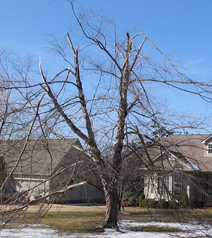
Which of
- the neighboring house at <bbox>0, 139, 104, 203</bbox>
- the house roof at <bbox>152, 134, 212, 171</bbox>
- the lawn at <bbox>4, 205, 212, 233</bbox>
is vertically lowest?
the lawn at <bbox>4, 205, 212, 233</bbox>

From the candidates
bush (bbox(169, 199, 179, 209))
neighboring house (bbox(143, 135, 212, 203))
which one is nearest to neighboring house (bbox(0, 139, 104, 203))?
neighboring house (bbox(143, 135, 212, 203))

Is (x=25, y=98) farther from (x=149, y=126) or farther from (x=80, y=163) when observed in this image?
(x=149, y=126)

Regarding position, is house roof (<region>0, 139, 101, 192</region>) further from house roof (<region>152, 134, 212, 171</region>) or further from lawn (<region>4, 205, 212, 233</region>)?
house roof (<region>152, 134, 212, 171</region>)

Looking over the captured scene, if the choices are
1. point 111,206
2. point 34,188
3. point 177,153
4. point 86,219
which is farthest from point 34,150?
point 86,219

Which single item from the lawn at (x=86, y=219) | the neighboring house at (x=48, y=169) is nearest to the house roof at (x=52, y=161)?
the neighboring house at (x=48, y=169)

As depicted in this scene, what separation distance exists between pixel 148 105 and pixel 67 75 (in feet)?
8.47

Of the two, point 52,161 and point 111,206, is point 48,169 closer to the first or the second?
point 52,161

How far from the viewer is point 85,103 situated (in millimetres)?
10352

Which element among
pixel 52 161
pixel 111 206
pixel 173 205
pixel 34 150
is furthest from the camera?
pixel 111 206

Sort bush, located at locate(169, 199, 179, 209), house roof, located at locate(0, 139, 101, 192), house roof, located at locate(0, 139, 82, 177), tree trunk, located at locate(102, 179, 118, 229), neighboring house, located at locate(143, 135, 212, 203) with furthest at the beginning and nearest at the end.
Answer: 1. tree trunk, located at locate(102, 179, 118, 229)
2. bush, located at locate(169, 199, 179, 209)
3. neighboring house, located at locate(143, 135, 212, 203)
4. house roof, located at locate(0, 139, 101, 192)
5. house roof, located at locate(0, 139, 82, 177)

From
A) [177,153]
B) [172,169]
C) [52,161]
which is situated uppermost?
[177,153]

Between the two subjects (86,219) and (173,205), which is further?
(86,219)

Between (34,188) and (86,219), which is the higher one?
(34,188)

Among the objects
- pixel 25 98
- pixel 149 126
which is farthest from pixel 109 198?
pixel 25 98
